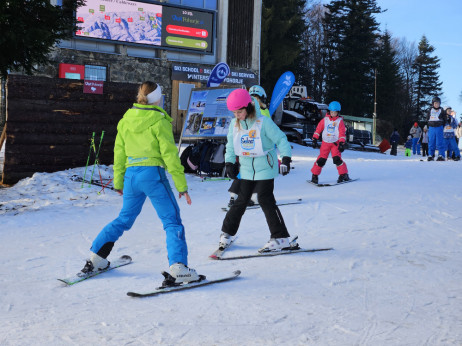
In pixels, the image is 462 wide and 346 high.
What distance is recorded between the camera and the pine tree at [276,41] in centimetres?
3588

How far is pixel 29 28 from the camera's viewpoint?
30.0ft

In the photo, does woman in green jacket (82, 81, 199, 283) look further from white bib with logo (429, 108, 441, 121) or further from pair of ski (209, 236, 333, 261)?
white bib with logo (429, 108, 441, 121)

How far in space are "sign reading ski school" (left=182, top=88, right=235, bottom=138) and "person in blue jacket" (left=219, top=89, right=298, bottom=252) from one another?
21.0 feet

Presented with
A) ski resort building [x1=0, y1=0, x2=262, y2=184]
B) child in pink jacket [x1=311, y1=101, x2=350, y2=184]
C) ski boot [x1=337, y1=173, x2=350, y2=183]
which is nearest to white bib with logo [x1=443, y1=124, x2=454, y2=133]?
ski boot [x1=337, y1=173, x2=350, y2=183]

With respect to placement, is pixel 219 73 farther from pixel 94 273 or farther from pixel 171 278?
pixel 171 278

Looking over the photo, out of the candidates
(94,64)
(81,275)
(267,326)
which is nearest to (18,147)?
(81,275)

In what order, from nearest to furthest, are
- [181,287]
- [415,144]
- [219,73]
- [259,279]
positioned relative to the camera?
[181,287] → [259,279] → [219,73] → [415,144]

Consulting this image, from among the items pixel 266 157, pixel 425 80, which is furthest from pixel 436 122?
pixel 425 80

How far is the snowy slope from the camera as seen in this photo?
11.5ft

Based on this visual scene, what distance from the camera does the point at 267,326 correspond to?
11.8 feet

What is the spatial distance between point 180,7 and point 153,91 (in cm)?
2120

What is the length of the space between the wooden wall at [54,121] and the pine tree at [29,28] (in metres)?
1.14

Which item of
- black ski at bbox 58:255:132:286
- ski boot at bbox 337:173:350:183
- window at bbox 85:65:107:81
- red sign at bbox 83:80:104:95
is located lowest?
black ski at bbox 58:255:132:286

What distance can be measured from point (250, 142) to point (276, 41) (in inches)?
1295
